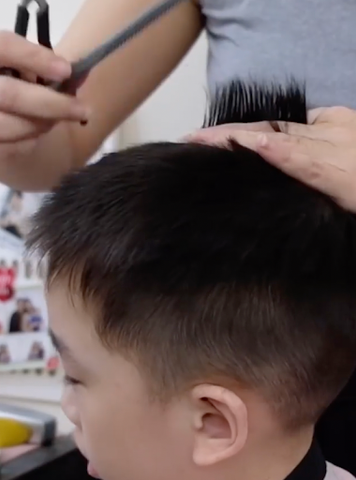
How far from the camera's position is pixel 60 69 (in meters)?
0.49

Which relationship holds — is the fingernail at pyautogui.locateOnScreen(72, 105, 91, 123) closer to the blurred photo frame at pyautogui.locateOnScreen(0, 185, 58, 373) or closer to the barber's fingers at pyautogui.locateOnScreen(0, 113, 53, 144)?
the barber's fingers at pyautogui.locateOnScreen(0, 113, 53, 144)

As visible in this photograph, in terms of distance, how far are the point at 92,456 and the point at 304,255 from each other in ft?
0.67

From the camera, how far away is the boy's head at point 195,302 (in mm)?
460

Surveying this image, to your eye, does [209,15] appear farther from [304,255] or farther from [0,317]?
[0,317]

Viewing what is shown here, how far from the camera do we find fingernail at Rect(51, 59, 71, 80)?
19.3 inches

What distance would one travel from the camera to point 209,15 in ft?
2.36

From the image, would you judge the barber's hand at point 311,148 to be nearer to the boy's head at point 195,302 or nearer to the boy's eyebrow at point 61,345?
the boy's head at point 195,302

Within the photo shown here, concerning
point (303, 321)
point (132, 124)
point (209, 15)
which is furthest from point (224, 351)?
point (132, 124)

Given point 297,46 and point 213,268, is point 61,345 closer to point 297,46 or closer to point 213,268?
point 213,268

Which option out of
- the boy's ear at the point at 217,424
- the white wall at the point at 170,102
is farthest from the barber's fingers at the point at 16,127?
the white wall at the point at 170,102

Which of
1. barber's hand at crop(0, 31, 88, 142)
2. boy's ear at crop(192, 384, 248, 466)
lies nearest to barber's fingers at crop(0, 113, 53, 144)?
barber's hand at crop(0, 31, 88, 142)

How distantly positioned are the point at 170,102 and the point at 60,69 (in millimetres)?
566

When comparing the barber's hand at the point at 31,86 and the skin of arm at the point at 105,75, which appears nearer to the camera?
the barber's hand at the point at 31,86

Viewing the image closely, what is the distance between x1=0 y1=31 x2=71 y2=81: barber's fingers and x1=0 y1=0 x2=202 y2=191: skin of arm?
182mm
